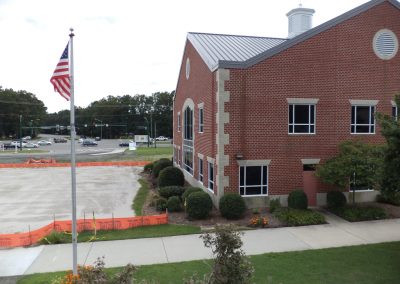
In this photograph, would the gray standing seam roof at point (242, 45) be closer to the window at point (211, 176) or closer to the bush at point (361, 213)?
the window at point (211, 176)

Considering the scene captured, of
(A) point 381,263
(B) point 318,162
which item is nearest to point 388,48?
(B) point 318,162

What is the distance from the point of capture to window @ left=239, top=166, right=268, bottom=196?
17.6m

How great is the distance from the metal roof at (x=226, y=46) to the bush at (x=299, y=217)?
7.31 metres

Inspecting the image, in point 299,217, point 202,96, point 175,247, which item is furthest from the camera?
point 202,96

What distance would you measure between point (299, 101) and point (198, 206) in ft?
23.3

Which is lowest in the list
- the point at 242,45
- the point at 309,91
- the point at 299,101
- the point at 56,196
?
the point at 56,196

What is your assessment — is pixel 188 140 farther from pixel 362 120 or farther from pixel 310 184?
pixel 362 120

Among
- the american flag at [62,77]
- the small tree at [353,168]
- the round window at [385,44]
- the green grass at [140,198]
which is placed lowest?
the green grass at [140,198]

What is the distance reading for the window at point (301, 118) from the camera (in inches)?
714

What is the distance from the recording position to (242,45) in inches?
883

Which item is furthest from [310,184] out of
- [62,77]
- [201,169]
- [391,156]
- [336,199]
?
[62,77]

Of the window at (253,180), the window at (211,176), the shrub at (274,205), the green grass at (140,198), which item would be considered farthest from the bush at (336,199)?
the green grass at (140,198)

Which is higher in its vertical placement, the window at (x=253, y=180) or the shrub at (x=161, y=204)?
the window at (x=253, y=180)

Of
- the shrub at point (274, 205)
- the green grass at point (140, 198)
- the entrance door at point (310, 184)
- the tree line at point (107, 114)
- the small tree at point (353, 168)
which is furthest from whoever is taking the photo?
the tree line at point (107, 114)
